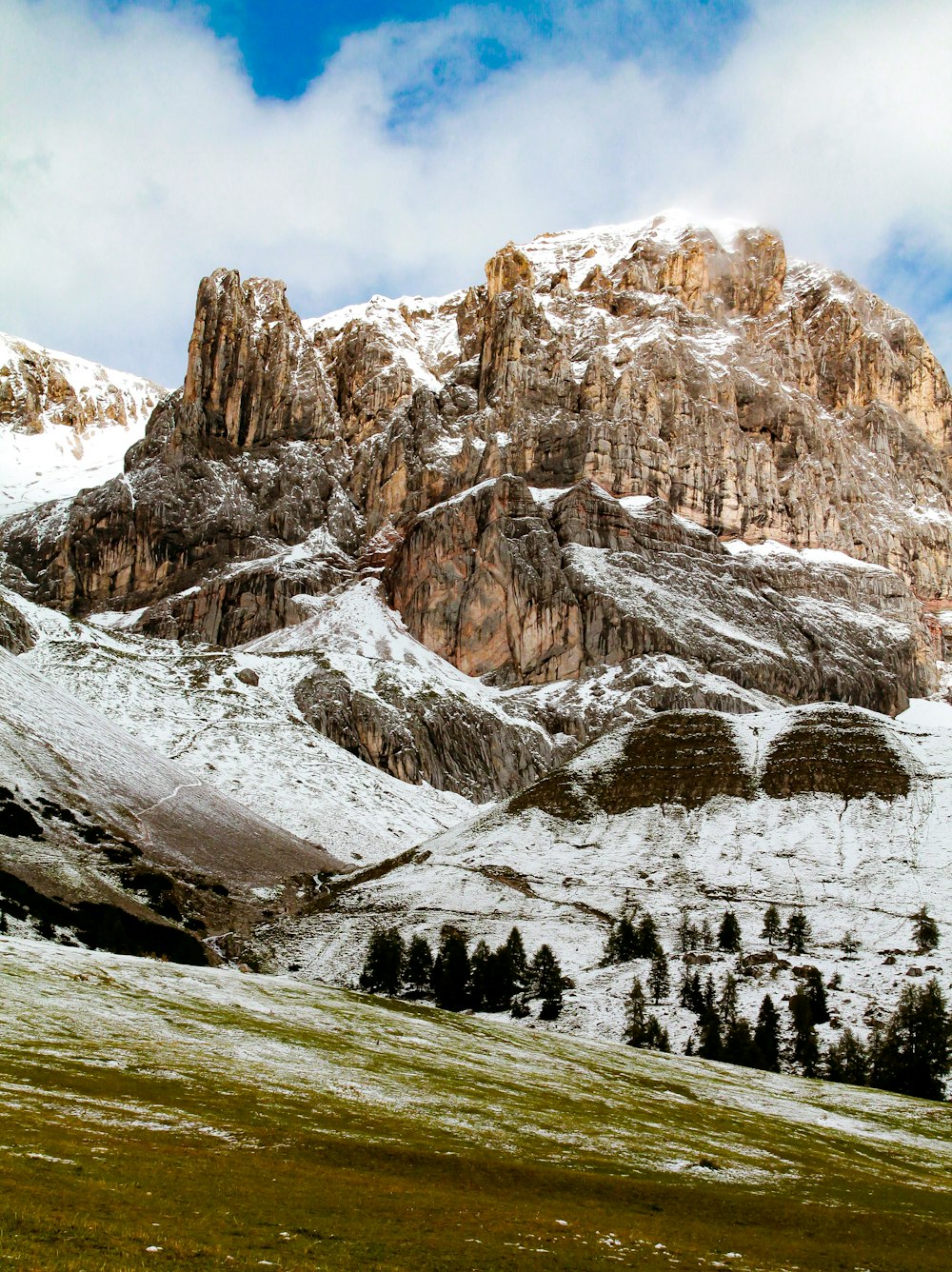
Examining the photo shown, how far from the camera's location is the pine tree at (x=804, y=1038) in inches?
3878

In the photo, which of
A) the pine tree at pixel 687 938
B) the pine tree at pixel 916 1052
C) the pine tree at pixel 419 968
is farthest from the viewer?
the pine tree at pixel 687 938

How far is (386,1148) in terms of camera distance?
38875 millimetres

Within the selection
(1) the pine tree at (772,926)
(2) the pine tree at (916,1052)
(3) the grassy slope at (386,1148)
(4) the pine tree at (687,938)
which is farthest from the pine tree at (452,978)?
(2) the pine tree at (916,1052)

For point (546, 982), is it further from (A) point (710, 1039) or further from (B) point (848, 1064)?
(B) point (848, 1064)

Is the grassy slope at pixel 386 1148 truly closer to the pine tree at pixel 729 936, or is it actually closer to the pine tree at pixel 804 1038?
the pine tree at pixel 804 1038

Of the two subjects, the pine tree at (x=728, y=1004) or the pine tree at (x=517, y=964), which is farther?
the pine tree at (x=517, y=964)

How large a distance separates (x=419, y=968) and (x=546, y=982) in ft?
46.6

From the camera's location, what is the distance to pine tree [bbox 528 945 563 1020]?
4461 inches

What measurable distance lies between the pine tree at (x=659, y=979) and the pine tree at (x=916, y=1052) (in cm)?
2308

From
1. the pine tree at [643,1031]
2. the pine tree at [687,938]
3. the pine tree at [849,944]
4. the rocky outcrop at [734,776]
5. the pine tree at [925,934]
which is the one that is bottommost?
the pine tree at [643,1031]

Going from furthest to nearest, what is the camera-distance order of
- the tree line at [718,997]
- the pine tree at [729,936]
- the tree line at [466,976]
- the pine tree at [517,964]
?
the pine tree at [729,936]
the pine tree at [517,964]
the tree line at [466,976]
the tree line at [718,997]

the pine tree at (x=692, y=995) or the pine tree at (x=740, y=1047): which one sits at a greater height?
the pine tree at (x=692, y=995)

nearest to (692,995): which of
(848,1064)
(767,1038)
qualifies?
(767,1038)

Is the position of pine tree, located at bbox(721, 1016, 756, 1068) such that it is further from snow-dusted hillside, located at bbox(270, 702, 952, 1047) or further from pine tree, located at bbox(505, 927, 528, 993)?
pine tree, located at bbox(505, 927, 528, 993)
